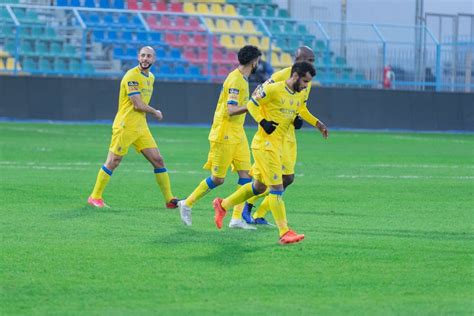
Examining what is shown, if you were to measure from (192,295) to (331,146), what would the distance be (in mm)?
17593

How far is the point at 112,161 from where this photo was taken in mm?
12930

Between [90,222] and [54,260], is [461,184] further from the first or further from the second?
[54,260]

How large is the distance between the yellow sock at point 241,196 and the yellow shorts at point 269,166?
1.30 feet

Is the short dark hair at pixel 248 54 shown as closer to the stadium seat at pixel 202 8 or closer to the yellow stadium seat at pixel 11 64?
the yellow stadium seat at pixel 11 64

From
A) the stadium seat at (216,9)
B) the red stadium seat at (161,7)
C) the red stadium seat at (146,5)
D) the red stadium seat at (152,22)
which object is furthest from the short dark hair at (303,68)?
the stadium seat at (216,9)

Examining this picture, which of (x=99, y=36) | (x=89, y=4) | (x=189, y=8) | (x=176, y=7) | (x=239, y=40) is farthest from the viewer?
(x=189, y=8)

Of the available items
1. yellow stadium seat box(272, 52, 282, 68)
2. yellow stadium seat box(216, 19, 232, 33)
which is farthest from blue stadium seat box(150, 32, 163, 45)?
yellow stadium seat box(272, 52, 282, 68)

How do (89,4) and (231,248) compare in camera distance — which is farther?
(89,4)

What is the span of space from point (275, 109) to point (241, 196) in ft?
3.19

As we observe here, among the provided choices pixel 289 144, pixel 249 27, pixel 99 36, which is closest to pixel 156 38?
pixel 99 36

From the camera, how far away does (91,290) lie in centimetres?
738

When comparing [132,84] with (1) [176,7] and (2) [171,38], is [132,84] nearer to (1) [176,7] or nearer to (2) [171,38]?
(2) [171,38]

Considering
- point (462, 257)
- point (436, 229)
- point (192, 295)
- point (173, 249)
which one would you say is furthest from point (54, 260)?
point (436, 229)

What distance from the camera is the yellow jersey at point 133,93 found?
12742 mm
